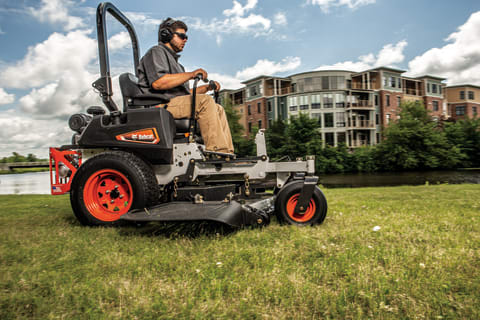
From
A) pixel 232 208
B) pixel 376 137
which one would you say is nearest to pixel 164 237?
pixel 232 208

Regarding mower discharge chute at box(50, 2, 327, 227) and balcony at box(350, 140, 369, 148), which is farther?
balcony at box(350, 140, 369, 148)

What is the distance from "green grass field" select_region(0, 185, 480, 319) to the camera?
1.63 m

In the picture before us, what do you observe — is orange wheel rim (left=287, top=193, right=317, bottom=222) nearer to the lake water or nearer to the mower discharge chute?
the mower discharge chute

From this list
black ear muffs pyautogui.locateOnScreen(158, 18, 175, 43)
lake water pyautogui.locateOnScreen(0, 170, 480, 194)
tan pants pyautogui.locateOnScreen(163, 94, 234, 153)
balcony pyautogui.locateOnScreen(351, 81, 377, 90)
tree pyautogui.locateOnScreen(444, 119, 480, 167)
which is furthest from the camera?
balcony pyautogui.locateOnScreen(351, 81, 377, 90)

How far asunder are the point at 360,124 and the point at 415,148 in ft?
41.9

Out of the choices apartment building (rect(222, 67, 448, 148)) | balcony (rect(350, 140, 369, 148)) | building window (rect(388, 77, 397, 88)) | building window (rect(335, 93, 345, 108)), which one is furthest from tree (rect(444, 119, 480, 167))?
building window (rect(335, 93, 345, 108))

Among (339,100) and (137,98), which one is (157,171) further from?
(339,100)

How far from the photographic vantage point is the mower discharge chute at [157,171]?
339 centimetres

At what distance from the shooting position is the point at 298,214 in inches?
136

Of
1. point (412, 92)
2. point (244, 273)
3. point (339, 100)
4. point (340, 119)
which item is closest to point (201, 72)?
point (244, 273)

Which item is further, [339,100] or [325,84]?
[325,84]

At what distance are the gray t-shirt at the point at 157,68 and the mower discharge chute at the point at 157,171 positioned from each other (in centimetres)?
13

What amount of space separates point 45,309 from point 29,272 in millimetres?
654

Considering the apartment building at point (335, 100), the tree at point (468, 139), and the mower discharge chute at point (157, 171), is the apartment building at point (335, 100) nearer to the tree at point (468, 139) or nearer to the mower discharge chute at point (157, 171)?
the tree at point (468, 139)
